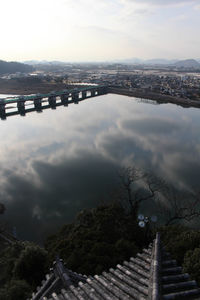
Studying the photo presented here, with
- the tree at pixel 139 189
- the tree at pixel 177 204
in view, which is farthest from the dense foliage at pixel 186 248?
the tree at pixel 139 189

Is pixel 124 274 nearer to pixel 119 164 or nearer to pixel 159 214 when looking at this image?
pixel 159 214

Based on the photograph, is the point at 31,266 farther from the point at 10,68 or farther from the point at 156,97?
the point at 10,68

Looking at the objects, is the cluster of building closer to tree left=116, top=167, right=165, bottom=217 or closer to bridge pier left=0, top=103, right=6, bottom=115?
bridge pier left=0, top=103, right=6, bottom=115

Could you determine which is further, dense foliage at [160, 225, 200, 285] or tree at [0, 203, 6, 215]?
tree at [0, 203, 6, 215]

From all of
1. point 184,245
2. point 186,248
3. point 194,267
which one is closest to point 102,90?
point 184,245

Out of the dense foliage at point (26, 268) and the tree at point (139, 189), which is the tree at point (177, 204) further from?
the dense foliage at point (26, 268)

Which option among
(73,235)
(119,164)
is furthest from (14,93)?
(73,235)

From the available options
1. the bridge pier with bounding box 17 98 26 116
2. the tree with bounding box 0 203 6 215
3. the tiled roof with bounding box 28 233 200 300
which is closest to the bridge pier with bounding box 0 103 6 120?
the bridge pier with bounding box 17 98 26 116
